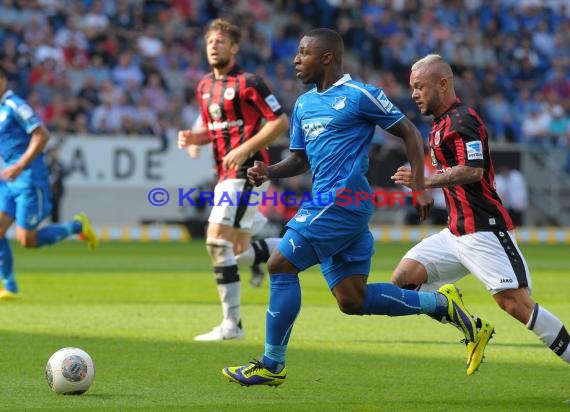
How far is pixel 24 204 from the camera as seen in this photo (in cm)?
1350

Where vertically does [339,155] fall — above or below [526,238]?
above

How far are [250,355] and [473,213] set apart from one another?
7.21ft

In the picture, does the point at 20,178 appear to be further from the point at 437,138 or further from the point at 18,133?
the point at 437,138

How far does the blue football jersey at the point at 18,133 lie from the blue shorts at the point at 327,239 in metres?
6.33

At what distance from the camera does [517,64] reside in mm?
32062

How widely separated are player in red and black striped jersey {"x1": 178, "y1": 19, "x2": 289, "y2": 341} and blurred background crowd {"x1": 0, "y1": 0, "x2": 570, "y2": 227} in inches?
561

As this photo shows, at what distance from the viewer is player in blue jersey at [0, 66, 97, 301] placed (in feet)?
42.9

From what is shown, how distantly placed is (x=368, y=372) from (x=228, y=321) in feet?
6.75

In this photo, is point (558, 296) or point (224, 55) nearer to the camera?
point (224, 55)

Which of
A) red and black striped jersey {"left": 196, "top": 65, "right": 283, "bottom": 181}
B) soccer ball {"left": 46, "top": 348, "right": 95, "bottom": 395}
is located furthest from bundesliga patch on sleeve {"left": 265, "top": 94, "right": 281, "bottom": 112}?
soccer ball {"left": 46, "top": 348, "right": 95, "bottom": 395}

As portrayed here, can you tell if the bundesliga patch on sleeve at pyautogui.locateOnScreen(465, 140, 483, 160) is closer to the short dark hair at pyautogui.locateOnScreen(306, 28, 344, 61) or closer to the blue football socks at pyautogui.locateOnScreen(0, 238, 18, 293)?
the short dark hair at pyautogui.locateOnScreen(306, 28, 344, 61)

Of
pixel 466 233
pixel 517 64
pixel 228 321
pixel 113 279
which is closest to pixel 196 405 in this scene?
pixel 466 233

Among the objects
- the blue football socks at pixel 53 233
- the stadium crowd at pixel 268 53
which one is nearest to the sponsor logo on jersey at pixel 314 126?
the blue football socks at pixel 53 233

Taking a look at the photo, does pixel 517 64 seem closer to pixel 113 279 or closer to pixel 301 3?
pixel 301 3
